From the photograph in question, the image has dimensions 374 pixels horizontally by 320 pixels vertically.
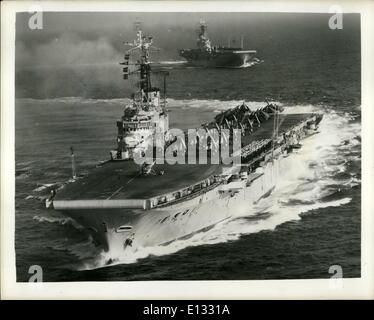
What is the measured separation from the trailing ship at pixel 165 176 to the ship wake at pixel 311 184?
0.26 metres

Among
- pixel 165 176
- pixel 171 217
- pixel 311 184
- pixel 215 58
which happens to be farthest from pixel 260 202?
pixel 215 58

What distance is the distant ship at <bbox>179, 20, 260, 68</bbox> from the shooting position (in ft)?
48.1

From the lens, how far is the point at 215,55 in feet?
48.5

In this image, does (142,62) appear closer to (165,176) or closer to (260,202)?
(165,176)

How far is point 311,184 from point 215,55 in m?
3.72

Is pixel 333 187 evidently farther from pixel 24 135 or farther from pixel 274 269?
pixel 24 135

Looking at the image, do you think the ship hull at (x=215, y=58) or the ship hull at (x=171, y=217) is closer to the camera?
the ship hull at (x=171, y=217)

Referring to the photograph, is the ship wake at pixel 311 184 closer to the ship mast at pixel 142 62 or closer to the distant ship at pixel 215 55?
the distant ship at pixel 215 55

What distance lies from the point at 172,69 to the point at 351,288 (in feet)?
20.7

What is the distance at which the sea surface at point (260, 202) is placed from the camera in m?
13.4

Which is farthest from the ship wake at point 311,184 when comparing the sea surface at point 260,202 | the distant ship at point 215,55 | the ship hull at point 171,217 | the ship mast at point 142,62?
the ship mast at point 142,62

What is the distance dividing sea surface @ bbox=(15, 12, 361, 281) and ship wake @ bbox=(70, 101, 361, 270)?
0.07 feet

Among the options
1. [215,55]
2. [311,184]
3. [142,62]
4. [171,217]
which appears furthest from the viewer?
[215,55]

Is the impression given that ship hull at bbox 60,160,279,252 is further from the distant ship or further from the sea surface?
the distant ship
